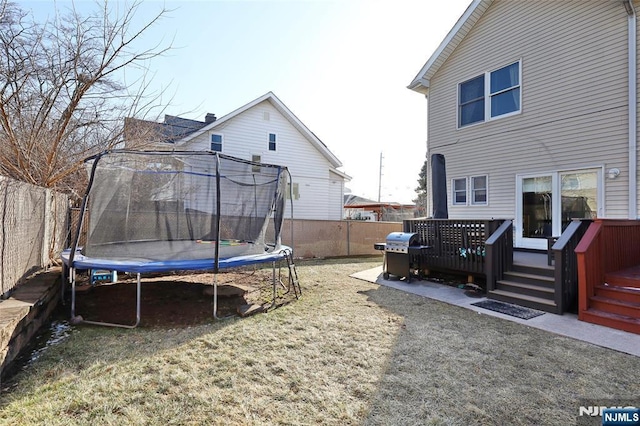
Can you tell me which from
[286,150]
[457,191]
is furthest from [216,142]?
[457,191]

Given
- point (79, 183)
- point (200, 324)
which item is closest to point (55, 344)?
point (200, 324)

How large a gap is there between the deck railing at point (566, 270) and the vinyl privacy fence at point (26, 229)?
21.9ft

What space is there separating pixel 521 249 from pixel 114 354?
777 cm

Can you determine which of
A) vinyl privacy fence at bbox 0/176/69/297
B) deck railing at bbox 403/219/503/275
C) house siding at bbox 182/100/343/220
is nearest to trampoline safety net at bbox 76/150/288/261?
vinyl privacy fence at bbox 0/176/69/297

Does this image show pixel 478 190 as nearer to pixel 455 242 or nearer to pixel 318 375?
pixel 455 242

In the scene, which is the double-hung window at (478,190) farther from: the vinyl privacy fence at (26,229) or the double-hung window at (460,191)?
the vinyl privacy fence at (26,229)

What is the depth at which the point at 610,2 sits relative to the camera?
5953 millimetres

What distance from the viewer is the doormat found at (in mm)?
4208

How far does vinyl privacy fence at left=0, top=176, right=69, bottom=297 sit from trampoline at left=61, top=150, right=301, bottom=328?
498 millimetres

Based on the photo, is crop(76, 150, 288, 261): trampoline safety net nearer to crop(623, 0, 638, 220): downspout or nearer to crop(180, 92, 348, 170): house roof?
crop(623, 0, 638, 220): downspout

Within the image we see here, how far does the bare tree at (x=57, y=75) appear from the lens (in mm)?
4758

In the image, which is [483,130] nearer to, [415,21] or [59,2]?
[415,21]

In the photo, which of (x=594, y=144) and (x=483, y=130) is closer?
(x=594, y=144)

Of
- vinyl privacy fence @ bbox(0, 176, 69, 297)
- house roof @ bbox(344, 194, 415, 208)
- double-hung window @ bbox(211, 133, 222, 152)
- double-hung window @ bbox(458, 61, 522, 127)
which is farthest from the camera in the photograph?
house roof @ bbox(344, 194, 415, 208)
